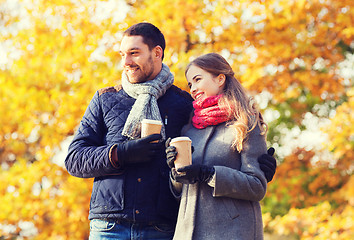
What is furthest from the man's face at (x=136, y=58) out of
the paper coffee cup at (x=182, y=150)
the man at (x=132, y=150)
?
the paper coffee cup at (x=182, y=150)

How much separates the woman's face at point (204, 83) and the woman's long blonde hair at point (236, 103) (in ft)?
0.08

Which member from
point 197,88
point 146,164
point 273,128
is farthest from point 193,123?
point 273,128

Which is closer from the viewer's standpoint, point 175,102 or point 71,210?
point 175,102

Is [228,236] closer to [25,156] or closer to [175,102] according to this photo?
[175,102]

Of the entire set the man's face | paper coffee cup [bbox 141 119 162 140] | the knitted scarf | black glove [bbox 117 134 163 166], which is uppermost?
the man's face

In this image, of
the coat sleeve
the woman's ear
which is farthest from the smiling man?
the coat sleeve

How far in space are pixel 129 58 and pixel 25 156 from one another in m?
4.88

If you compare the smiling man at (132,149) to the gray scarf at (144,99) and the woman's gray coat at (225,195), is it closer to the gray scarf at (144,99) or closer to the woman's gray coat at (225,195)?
the gray scarf at (144,99)

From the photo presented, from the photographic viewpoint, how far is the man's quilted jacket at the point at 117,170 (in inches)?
99.5

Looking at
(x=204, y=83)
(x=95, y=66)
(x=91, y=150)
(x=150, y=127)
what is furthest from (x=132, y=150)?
(x=95, y=66)

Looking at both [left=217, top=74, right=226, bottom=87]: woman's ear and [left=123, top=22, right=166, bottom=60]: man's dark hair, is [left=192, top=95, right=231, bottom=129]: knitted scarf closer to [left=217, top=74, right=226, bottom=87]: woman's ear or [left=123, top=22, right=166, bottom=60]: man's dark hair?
[left=217, top=74, right=226, bottom=87]: woman's ear

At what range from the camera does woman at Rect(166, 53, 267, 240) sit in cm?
236

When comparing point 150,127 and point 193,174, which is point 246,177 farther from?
point 150,127

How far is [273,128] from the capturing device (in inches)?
417
